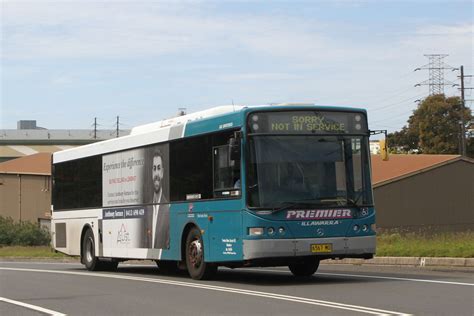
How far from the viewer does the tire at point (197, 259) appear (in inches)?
641

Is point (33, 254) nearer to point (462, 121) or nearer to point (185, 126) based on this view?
point (185, 126)

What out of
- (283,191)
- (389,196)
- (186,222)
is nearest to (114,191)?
(186,222)

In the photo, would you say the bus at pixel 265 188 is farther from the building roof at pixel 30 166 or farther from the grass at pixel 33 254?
the building roof at pixel 30 166

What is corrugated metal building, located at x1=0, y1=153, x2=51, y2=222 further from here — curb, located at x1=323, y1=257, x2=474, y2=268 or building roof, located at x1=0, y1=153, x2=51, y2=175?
curb, located at x1=323, y1=257, x2=474, y2=268

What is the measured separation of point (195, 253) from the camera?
16.6 metres

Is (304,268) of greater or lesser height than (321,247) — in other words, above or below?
below

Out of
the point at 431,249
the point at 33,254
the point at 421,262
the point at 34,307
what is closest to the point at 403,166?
the point at 33,254

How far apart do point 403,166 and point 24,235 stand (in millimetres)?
32042

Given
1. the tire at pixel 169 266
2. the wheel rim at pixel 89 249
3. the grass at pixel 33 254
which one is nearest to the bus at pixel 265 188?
the tire at pixel 169 266

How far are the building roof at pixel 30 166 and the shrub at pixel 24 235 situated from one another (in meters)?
6.20

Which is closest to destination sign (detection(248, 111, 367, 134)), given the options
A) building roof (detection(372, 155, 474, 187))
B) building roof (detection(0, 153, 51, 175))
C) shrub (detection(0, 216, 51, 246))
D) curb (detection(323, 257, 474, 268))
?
curb (detection(323, 257, 474, 268))

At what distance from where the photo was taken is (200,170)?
16516 millimetres

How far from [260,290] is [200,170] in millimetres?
3372

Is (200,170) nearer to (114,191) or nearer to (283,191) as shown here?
(283,191)
